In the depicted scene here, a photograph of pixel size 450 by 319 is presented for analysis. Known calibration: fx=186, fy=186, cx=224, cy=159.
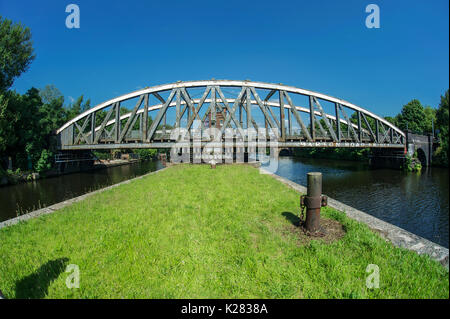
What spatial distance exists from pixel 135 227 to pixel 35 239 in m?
2.49

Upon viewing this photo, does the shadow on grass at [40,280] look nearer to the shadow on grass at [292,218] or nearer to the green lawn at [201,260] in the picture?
the green lawn at [201,260]

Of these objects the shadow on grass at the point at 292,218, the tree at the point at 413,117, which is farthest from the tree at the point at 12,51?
the tree at the point at 413,117

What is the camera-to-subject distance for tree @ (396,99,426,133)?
40.3m

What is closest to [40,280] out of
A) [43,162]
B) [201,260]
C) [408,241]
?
[201,260]

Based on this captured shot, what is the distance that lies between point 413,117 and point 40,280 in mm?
60530

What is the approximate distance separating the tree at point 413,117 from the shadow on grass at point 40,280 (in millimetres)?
55673

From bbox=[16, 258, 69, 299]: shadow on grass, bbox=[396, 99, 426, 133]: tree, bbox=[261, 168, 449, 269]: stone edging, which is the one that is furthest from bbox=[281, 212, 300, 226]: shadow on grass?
bbox=[396, 99, 426, 133]: tree

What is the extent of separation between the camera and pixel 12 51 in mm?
21641

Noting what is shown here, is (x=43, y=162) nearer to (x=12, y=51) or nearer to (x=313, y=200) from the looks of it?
(x=12, y=51)

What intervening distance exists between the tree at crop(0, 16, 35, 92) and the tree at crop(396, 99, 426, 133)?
2555 inches

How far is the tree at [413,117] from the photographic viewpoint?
40.3 metres
